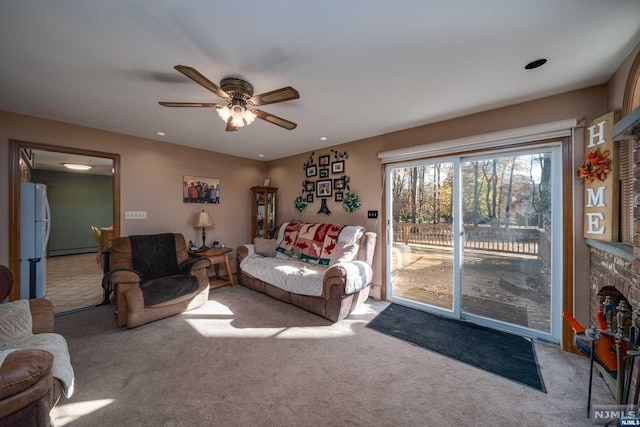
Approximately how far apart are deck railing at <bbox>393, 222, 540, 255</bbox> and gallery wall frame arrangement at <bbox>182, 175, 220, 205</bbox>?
3307 millimetres

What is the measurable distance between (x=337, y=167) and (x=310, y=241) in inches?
51.1

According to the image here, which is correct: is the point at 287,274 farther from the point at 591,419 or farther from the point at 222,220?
the point at 591,419

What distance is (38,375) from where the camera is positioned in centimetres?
112

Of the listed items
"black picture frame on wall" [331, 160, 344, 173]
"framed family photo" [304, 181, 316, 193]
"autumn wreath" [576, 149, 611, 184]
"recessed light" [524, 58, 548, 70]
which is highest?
"recessed light" [524, 58, 548, 70]

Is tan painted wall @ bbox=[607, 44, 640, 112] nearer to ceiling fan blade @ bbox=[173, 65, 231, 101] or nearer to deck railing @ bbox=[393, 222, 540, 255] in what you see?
deck railing @ bbox=[393, 222, 540, 255]

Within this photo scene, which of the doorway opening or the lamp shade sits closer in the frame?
the doorway opening

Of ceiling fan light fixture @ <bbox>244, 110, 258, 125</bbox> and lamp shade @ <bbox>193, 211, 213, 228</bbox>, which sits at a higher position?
ceiling fan light fixture @ <bbox>244, 110, 258, 125</bbox>

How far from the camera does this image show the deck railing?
8.54ft

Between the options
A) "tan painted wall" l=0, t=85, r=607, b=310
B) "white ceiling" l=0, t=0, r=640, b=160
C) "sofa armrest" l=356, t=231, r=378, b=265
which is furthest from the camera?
"sofa armrest" l=356, t=231, r=378, b=265

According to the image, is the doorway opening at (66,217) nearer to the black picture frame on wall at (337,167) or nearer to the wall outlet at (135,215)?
the wall outlet at (135,215)

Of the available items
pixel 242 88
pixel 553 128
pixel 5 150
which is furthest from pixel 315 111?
pixel 5 150

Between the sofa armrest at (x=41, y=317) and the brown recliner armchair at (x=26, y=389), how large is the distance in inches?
29.3

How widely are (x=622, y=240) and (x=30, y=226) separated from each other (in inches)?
232

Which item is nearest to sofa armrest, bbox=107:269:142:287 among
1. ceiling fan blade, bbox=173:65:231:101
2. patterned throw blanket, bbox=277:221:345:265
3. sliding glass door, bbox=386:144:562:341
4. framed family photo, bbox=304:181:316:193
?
patterned throw blanket, bbox=277:221:345:265
